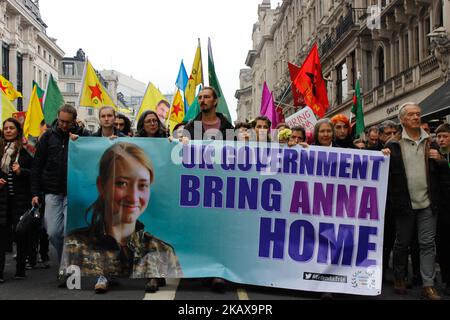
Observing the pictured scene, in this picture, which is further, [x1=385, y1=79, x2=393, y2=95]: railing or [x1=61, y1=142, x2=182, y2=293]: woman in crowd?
[x1=385, y1=79, x2=393, y2=95]: railing

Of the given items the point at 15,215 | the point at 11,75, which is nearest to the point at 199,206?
the point at 15,215

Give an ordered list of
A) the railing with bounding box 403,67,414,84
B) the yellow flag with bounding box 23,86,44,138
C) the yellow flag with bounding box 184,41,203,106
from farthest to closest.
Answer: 1. the railing with bounding box 403,67,414,84
2. the yellow flag with bounding box 184,41,203,106
3. the yellow flag with bounding box 23,86,44,138

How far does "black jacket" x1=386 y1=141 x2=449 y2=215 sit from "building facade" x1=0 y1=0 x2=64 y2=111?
54.1 meters

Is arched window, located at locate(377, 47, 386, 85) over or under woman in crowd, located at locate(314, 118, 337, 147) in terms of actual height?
over

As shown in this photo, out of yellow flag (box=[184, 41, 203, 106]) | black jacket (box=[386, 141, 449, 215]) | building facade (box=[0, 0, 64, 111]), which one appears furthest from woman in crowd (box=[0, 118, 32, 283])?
building facade (box=[0, 0, 64, 111])

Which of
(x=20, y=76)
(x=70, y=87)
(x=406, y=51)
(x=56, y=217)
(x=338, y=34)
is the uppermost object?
(x=70, y=87)

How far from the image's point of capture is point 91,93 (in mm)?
12273

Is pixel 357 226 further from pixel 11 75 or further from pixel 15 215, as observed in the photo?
pixel 11 75

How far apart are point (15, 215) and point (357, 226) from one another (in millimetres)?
3948

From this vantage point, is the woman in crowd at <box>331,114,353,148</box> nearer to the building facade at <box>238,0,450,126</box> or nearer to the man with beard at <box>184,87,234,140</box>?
the man with beard at <box>184,87,234,140</box>

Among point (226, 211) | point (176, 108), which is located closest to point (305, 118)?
point (176, 108)

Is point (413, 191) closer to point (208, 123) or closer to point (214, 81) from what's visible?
point (208, 123)

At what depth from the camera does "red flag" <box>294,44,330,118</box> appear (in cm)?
1260

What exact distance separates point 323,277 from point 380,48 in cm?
2317
